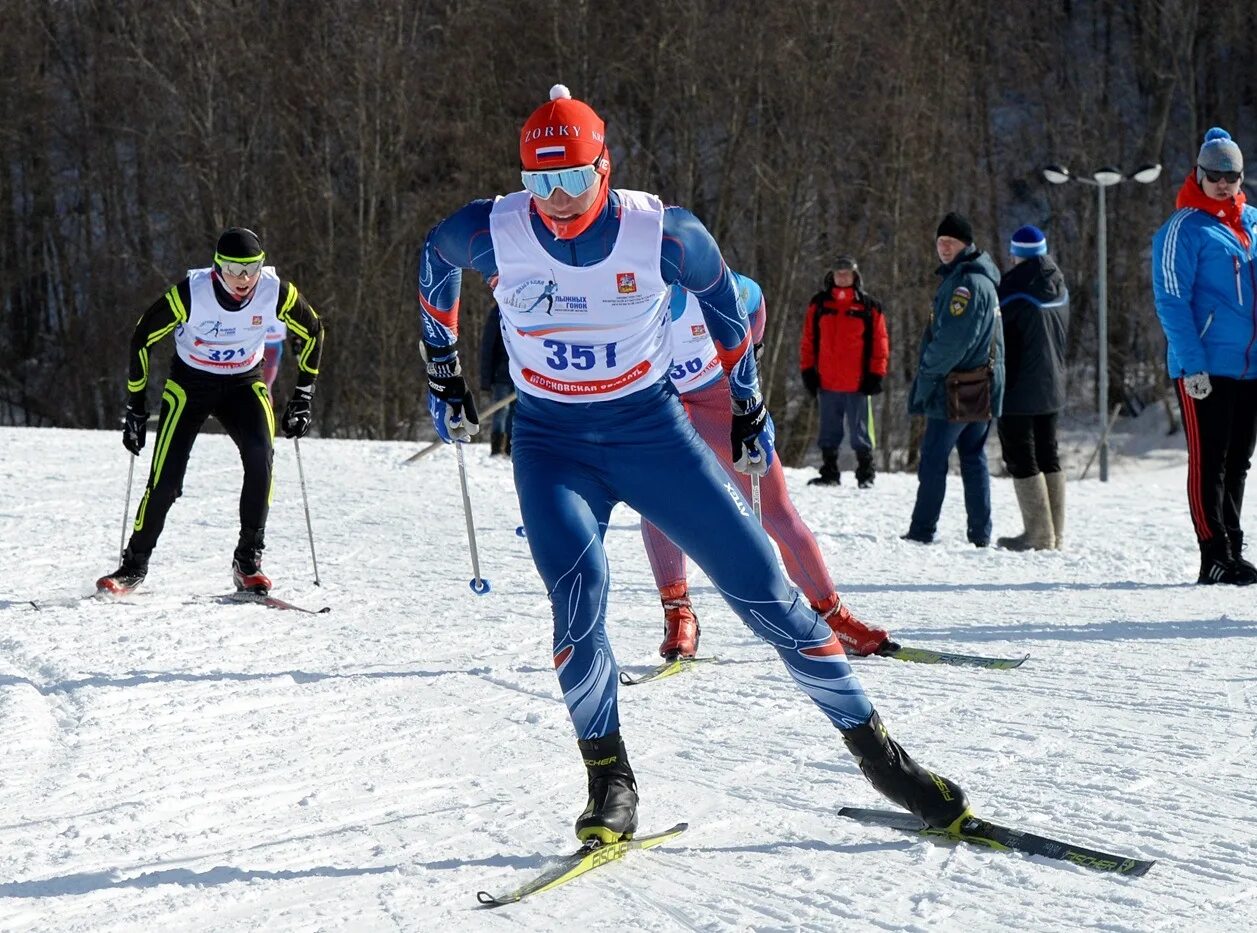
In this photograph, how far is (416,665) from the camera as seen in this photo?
559cm

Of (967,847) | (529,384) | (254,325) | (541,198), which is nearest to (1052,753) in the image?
(967,847)

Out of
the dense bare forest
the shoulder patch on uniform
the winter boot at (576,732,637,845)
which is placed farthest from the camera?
the dense bare forest

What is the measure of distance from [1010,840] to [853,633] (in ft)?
7.36

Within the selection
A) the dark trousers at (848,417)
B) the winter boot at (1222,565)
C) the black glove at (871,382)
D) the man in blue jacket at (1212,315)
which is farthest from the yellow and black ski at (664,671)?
the dark trousers at (848,417)

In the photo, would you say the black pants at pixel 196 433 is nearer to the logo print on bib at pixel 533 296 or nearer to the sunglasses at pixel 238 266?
the sunglasses at pixel 238 266

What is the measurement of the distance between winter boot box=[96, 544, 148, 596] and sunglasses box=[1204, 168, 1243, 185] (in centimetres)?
528

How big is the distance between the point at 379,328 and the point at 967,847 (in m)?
22.2

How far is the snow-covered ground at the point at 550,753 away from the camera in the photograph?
10.2 ft

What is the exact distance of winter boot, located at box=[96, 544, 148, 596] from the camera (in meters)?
6.96

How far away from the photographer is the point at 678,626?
558cm

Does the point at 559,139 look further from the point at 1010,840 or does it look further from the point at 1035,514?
the point at 1035,514

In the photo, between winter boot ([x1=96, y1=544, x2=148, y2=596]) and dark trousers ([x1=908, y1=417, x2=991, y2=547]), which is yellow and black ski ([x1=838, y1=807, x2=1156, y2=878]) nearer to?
winter boot ([x1=96, y1=544, x2=148, y2=596])

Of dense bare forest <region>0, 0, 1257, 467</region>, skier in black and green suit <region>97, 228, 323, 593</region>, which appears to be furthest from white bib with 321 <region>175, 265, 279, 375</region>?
dense bare forest <region>0, 0, 1257, 467</region>

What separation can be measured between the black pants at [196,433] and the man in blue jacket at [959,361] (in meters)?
3.73
